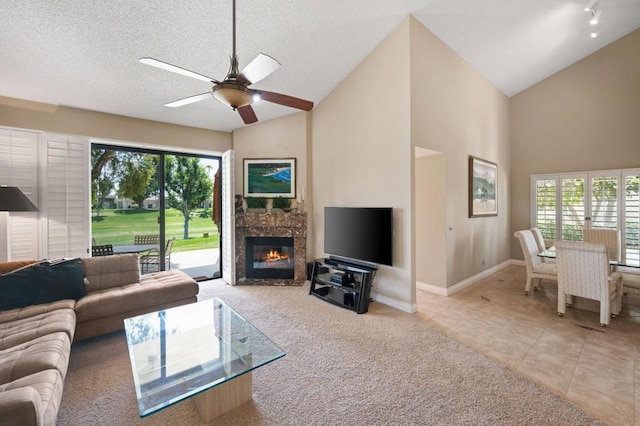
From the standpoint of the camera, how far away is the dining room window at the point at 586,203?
487 cm

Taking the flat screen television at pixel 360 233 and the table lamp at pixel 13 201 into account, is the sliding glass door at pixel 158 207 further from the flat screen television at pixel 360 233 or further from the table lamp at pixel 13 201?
the flat screen television at pixel 360 233

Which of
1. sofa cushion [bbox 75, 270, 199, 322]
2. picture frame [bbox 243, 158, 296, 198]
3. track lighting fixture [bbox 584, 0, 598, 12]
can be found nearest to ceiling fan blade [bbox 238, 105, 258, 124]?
picture frame [bbox 243, 158, 296, 198]

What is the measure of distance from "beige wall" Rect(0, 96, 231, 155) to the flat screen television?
8.39 ft

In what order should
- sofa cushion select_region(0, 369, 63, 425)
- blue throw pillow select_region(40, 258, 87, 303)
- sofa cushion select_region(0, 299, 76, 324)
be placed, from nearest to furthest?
sofa cushion select_region(0, 369, 63, 425) < sofa cushion select_region(0, 299, 76, 324) < blue throw pillow select_region(40, 258, 87, 303)

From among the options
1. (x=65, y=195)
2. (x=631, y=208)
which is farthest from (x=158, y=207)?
(x=631, y=208)

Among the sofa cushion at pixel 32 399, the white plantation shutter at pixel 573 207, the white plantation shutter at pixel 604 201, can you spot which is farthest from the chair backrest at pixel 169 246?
the white plantation shutter at pixel 604 201

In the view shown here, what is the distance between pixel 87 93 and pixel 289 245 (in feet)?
11.4

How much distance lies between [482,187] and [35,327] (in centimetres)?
595

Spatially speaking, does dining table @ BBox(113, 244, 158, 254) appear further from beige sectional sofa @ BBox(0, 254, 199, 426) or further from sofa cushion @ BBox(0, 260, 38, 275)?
sofa cushion @ BBox(0, 260, 38, 275)

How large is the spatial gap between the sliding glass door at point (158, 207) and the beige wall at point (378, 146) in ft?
7.40

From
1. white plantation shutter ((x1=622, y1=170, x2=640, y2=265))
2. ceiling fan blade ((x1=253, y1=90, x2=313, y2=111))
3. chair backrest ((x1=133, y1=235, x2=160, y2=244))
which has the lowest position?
chair backrest ((x1=133, y1=235, x2=160, y2=244))

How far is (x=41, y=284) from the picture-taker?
103 inches

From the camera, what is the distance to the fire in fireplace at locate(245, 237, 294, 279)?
15.9 ft

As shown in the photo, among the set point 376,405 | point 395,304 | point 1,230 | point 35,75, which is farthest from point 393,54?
point 1,230
